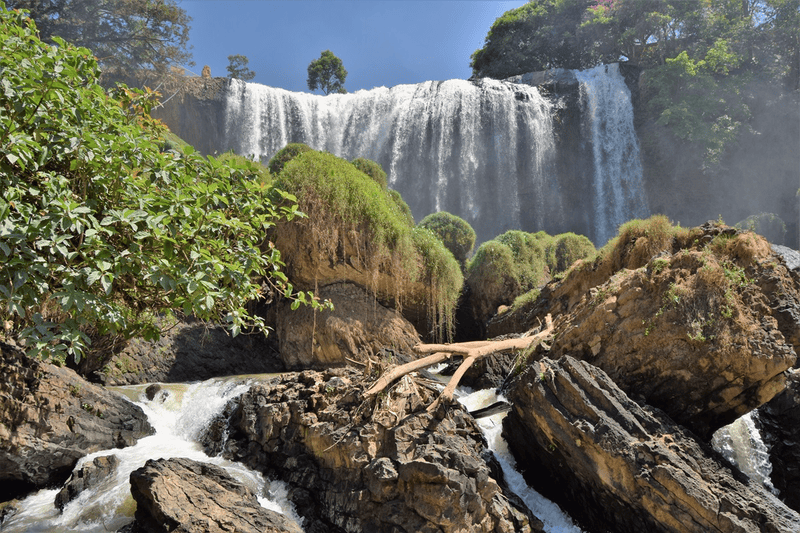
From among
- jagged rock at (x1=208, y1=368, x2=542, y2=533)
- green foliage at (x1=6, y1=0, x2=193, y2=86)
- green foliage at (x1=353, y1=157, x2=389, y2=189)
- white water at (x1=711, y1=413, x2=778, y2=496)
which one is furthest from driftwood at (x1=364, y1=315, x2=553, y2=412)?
green foliage at (x1=6, y1=0, x2=193, y2=86)

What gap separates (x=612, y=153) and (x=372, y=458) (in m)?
22.9

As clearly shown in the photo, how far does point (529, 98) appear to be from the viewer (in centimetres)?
2392

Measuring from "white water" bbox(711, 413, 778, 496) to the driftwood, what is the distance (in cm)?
261

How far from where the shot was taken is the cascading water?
2356cm

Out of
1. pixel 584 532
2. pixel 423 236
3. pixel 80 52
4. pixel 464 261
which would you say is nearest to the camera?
pixel 80 52

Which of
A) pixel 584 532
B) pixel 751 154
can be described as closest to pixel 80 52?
pixel 584 532

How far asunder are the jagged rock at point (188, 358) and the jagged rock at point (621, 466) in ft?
20.4

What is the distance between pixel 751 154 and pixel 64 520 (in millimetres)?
27038

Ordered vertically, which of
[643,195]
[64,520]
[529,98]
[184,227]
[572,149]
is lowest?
[64,520]

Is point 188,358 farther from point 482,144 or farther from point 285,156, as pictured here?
point 482,144

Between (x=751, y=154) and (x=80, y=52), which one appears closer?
(x=80, y=52)

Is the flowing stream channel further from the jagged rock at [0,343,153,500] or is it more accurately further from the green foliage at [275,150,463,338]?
the green foliage at [275,150,463,338]

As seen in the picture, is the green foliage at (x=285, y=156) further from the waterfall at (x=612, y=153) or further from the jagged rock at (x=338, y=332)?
the waterfall at (x=612, y=153)

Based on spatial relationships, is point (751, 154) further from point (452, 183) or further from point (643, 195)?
point (452, 183)
